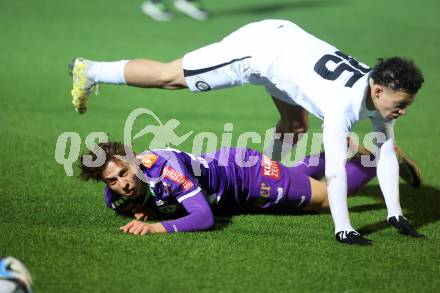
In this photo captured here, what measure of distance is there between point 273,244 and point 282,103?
72.4 inches

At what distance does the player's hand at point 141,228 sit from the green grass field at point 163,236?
3.6 inches

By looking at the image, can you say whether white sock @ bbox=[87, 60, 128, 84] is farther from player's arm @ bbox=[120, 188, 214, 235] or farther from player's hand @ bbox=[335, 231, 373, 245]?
player's hand @ bbox=[335, 231, 373, 245]

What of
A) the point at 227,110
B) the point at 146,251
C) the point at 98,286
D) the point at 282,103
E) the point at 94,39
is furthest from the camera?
the point at 94,39

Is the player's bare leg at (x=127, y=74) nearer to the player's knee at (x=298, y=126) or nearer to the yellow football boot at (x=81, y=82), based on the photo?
the yellow football boot at (x=81, y=82)

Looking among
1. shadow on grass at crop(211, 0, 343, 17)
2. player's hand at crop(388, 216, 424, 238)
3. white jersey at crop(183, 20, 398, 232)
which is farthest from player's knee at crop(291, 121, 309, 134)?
shadow on grass at crop(211, 0, 343, 17)

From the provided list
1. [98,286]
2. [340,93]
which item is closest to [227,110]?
[340,93]

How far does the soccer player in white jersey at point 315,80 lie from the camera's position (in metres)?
5.30

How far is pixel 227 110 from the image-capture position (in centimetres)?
1011

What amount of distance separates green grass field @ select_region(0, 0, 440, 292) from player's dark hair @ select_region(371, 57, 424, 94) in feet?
3.64

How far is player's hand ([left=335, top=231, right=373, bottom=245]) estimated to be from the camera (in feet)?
17.2

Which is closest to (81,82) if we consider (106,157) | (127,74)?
(127,74)

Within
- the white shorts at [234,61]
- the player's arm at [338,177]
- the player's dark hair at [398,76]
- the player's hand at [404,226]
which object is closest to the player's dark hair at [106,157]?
the white shorts at [234,61]

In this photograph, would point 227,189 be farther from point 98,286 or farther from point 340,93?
point 98,286

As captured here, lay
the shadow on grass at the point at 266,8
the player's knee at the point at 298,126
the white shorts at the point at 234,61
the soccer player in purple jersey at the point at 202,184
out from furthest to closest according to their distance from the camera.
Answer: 1. the shadow on grass at the point at 266,8
2. the player's knee at the point at 298,126
3. the white shorts at the point at 234,61
4. the soccer player in purple jersey at the point at 202,184
